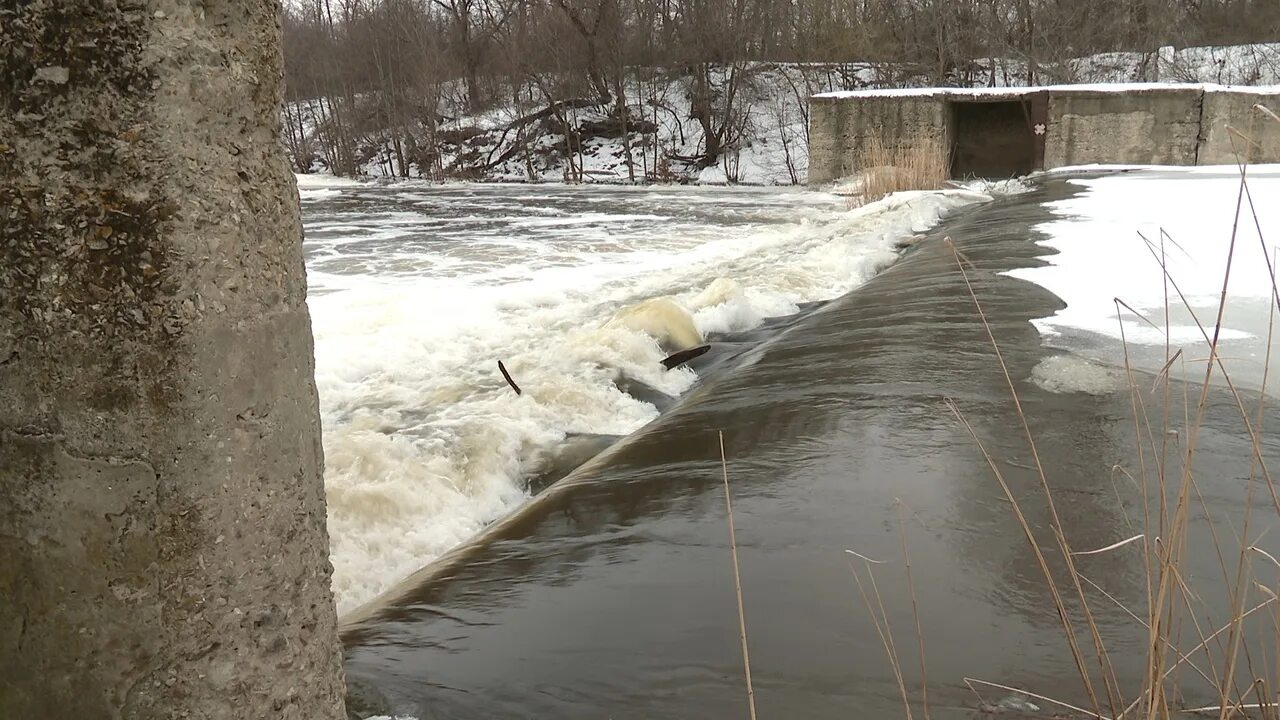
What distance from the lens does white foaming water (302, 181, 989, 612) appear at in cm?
377

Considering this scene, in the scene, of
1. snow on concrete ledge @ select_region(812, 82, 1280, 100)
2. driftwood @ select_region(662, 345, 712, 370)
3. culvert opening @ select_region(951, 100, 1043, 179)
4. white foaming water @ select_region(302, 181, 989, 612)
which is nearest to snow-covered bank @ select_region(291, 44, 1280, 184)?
culvert opening @ select_region(951, 100, 1043, 179)

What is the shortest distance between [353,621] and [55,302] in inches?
55.7

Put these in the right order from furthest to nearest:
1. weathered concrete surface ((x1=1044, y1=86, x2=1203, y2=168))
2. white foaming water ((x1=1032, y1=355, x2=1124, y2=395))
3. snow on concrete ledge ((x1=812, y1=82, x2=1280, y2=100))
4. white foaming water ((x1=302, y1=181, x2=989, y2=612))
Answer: weathered concrete surface ((x1=1044, y1=86, x2=1203, y2=168)), snow on concrete ledge ((x1=812, y1=82, x2=1280, y2=100)), white foaming water ((x1=302, y1=181, x2=989, y2=612)), white foaming water ((x1=1032, y1=355, x2=1124, y2=395))

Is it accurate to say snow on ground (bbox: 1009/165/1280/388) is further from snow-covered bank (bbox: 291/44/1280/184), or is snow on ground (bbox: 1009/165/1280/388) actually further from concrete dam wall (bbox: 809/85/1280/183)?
snow-covered bank (bbox: 291/44/1280/184)

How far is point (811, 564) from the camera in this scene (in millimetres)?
2432

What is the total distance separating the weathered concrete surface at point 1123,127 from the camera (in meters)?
16.8

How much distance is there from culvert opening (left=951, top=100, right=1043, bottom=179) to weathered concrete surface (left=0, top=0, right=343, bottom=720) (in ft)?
65.9

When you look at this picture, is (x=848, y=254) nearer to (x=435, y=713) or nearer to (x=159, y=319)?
(x=435, y=713)

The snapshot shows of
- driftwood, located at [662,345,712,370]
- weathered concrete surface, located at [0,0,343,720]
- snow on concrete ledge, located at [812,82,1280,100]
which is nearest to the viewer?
weathered concrete surface, located at [0,0,343,720]

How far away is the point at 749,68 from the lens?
29.0m

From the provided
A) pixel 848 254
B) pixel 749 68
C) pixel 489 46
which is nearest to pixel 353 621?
pixel 848 254

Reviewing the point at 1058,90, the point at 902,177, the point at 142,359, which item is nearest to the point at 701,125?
the point at 1058,90

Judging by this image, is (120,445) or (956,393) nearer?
(120,445)

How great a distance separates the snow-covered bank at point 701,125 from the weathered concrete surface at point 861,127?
6.15 m
